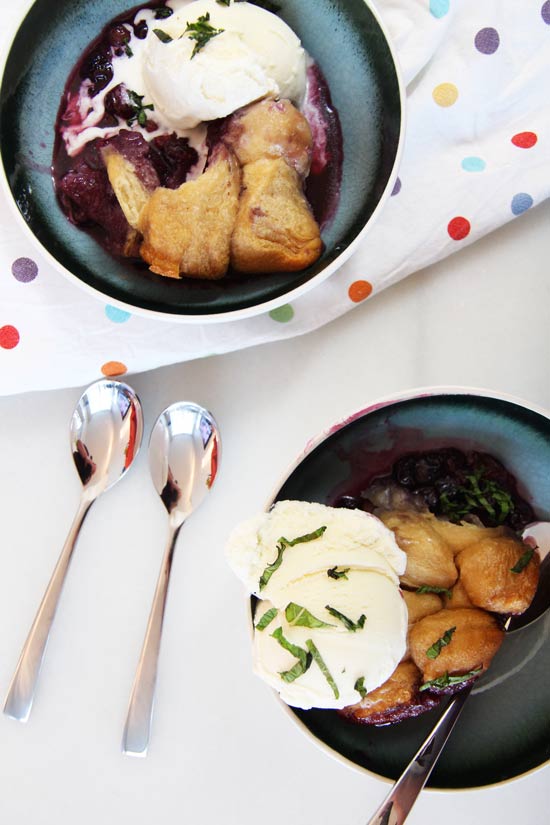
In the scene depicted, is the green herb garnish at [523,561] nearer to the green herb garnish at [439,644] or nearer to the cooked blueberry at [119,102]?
the green herb garnish at [439,644]

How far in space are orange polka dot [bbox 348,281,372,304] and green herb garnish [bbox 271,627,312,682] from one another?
0.60 m

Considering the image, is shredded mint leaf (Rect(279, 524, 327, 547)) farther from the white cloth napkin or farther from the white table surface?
the white cloth napkin

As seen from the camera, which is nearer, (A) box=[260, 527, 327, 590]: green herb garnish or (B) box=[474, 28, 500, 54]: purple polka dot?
(A) box=[260, 527, 327, 590]: green herb garnish

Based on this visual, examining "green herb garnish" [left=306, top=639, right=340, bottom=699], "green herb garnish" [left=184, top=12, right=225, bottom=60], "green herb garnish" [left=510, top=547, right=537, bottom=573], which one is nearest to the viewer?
"green herb garnish" [left=306, top=639, right=340, bottom=699]

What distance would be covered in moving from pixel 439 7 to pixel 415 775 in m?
1.21

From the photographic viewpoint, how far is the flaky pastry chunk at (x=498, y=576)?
1.05 m

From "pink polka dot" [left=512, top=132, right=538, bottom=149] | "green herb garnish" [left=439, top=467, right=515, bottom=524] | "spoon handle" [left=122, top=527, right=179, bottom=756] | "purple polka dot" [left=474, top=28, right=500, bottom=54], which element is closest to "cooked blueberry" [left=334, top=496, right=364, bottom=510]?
"green herb garnish" [left=439, top=467, right=515, bottom=524]

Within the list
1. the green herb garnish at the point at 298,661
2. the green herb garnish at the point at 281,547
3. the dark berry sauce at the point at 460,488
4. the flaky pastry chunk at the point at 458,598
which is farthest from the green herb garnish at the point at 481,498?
the green herb garnish at the point at 298,661

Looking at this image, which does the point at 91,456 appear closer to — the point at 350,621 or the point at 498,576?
the point at 350,621

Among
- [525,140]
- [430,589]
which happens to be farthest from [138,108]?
[430,589]

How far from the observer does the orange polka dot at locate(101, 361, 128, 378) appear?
1.32 meters

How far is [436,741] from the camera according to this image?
1070 millimetres

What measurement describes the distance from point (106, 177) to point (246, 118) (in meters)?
0.24

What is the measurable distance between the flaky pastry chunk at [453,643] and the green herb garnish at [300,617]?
158mm
